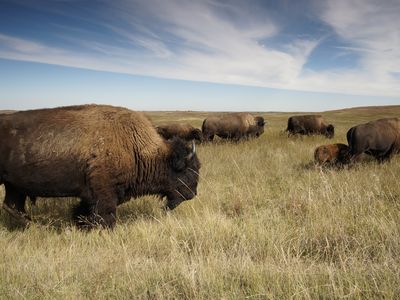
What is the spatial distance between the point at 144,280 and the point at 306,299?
144 cm

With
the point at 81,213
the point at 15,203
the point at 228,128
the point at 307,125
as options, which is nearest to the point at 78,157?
the point at 81,213

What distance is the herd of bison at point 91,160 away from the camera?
17.7 feet

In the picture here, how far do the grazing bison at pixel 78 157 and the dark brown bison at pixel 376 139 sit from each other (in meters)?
7.78

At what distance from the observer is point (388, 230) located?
418 centimetres

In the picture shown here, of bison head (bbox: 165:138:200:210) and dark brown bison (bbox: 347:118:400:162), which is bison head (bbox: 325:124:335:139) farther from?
bison head (bbox: 165:138:200:210)

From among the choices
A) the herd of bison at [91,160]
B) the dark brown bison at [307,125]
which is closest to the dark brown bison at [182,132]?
the dark brown bison at [307,125]

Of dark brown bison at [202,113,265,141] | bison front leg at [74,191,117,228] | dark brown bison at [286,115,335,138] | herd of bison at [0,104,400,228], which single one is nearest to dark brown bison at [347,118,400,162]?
herd of bison at [0,104,400,228]

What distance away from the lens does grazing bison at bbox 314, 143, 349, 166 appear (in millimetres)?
11055

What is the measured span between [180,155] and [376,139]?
8.03 meters

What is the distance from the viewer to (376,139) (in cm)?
1155

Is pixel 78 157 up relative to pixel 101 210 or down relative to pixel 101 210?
up

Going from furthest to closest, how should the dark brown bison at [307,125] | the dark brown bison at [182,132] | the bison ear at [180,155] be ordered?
the dark brown bison at [307,125]
the dark brown bison at [182,132]
the bison ear at [180,155]

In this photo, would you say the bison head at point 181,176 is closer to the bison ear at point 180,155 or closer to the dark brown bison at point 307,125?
the bison ear at point 180,155

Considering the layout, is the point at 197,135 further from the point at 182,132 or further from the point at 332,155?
the point at 332,155
